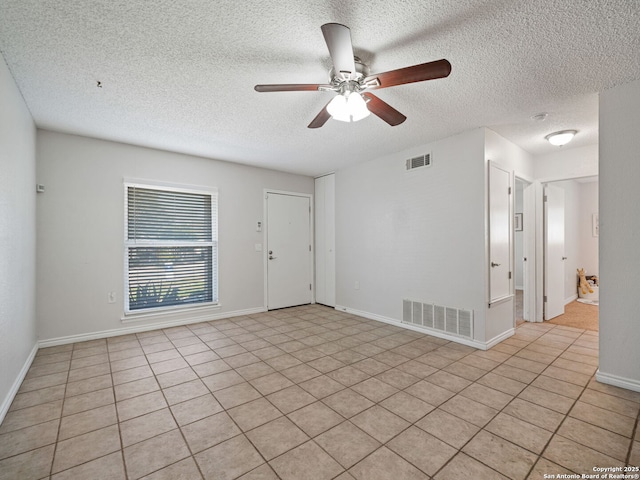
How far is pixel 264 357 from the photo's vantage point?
10.2ft

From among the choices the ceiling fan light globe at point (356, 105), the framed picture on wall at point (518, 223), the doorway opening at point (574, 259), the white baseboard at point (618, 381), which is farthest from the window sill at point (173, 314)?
the framed picture on wall at point (518, 223)

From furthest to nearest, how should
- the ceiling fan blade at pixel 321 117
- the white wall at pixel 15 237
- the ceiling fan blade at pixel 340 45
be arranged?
the ceiling fan blade at pixel 321 117 → the white wall at pixel 15 237 → the ceiling fan blade at pixel 340 45

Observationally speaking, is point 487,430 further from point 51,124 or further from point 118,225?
point 51,124

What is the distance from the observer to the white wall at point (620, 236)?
2.36 m

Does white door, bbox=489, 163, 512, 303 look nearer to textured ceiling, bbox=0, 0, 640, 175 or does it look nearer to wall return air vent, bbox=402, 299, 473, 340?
wall return air vent, bbox=402, 299, 473, 340

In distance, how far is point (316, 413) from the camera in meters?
2.09

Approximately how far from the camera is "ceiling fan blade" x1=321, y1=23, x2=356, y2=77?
4.86ft

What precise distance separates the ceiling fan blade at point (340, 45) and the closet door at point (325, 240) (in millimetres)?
3591

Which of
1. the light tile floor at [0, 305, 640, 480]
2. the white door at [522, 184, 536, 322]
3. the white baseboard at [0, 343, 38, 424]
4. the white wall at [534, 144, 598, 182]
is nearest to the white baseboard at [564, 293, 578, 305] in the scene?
the white door at [522, 184, 536, 322]

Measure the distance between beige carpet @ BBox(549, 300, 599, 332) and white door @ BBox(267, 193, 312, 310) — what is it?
13.3ft

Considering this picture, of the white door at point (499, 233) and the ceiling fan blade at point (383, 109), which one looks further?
the white door at point (499, 233)

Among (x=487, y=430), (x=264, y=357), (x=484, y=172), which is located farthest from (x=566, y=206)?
(x=264, y=357)

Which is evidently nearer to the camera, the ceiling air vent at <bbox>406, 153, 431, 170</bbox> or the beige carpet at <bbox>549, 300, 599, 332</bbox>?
the ceiling air vent at <bbox>406, 153, 431, 170</bbox>

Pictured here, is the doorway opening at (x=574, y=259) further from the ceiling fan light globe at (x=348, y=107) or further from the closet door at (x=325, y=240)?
the ceiling fan light globe at (x=348, y=107)
